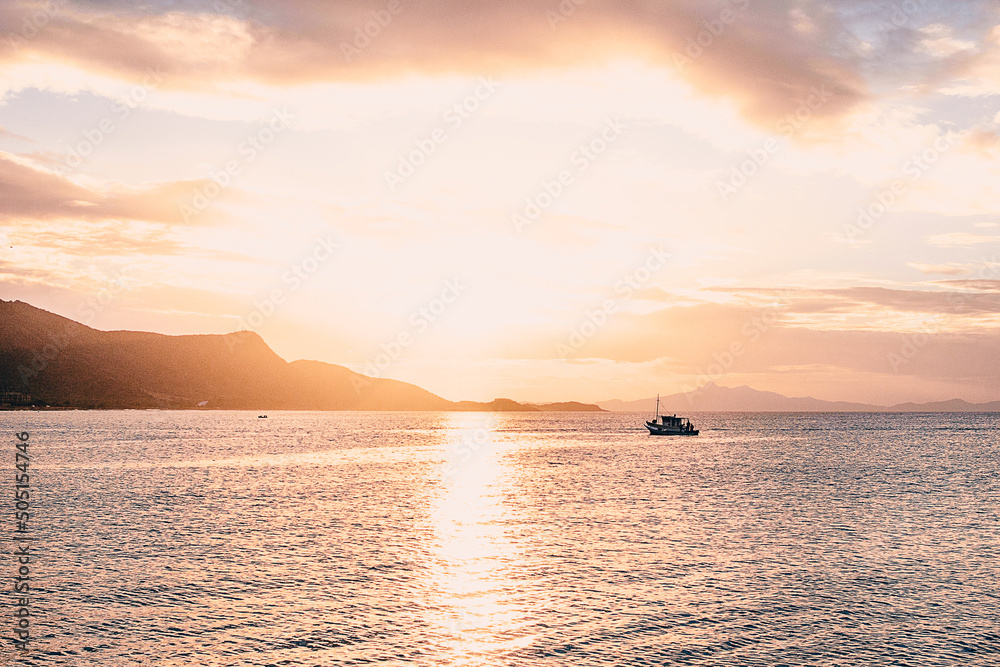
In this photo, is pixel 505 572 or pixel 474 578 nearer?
pixel 474 578

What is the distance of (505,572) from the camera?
42.6 metres

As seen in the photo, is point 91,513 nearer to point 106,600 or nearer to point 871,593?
point 106,600

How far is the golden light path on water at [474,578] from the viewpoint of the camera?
29.9 metres

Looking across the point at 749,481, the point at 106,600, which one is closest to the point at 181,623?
the point at 106,600

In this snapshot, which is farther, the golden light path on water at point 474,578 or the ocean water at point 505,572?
the golden light path on water at point 474,578

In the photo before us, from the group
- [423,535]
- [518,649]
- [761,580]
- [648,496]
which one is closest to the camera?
[518,649]

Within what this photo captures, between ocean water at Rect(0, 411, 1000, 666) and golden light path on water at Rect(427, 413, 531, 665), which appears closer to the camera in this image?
ocean water at Rect(0, 411, 1000, 666)

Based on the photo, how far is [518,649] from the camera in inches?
1144

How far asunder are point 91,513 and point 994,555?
7429 centimetres

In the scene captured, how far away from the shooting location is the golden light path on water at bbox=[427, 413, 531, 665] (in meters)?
29.9

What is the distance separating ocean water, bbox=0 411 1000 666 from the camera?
29672 mm

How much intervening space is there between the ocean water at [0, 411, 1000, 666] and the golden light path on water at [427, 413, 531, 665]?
0.20m

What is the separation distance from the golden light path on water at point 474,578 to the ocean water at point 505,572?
0.20 metres

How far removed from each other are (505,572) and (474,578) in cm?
249
